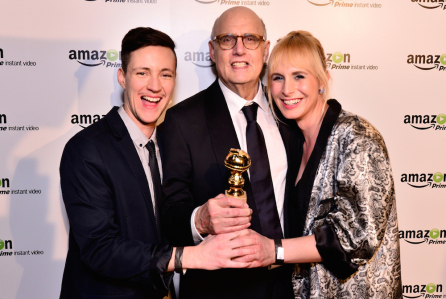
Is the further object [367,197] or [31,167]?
[31,167]

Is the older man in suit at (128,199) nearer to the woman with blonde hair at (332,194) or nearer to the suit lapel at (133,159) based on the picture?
the suit lapel at (133,159)

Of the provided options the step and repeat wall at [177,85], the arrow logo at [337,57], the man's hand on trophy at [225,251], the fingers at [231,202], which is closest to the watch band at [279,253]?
the man's hand on trophy at [225,251]

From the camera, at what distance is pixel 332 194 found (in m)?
1.77

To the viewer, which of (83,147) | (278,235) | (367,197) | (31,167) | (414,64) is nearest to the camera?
(367,197)

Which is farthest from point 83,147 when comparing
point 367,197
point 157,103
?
point 367,197

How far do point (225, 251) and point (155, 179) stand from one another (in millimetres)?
616

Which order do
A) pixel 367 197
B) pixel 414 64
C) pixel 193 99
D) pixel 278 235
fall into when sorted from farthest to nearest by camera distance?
pixel 414 64
pixel 193 99
pixel 278 235
pixel 367 197

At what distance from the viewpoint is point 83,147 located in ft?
5.86

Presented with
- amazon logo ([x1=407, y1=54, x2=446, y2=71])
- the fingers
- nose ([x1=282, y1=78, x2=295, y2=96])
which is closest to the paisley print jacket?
nose ([x1=282, y1=78, x2=295, y2=96])

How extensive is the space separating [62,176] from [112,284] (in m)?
0.62

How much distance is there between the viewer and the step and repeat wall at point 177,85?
2516 mm

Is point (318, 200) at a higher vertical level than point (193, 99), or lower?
lower

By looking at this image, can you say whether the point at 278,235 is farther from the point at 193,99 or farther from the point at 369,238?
the point at 193,99

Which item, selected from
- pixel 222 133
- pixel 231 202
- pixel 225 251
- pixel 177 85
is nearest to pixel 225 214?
pixel 231 202
